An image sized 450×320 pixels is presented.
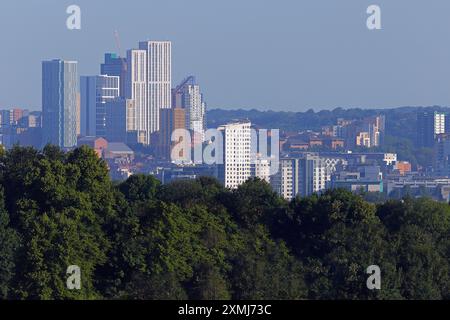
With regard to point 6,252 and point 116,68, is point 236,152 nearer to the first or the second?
point 116,68

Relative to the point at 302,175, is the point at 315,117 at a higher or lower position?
higher

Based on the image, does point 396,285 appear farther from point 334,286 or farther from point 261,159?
point 261,159

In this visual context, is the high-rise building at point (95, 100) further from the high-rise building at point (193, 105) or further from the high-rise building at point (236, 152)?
the high-rise building at point (236, 152)

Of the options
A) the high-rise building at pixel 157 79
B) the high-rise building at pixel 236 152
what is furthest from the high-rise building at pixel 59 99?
the high-rise building at pixel 157 79

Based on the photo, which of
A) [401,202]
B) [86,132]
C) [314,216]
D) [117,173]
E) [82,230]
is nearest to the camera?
[82,230]

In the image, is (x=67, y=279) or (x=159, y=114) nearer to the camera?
(x=67, y=279)

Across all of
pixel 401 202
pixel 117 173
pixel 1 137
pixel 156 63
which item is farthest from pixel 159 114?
pixel 401 202

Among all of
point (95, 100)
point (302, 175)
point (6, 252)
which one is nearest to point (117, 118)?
point (95, 100)

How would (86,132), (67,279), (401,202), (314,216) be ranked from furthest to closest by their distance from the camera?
(86,132) → (401,202) → (314,216) → (67,279)
